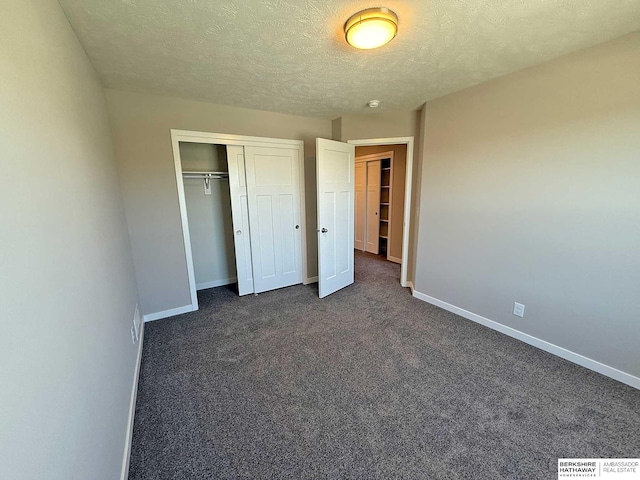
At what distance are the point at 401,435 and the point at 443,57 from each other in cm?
256

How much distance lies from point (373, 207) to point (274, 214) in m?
2.55

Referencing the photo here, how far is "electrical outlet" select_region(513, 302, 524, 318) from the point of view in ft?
7.68

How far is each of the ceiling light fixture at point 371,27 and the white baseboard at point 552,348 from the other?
262 centimetres

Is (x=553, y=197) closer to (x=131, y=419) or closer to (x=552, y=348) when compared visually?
(x=552, y=348)

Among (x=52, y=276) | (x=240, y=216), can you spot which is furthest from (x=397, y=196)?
(x=52, y=276)

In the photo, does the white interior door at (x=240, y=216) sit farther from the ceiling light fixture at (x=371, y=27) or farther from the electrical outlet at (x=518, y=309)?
the electrical outlet at (x=518, y=309)

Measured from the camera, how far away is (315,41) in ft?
5.57

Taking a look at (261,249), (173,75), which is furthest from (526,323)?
(173,75)

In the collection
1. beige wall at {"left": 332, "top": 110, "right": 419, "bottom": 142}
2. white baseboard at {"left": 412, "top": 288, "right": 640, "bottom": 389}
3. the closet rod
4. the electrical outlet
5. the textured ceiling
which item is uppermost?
the textured ceiling

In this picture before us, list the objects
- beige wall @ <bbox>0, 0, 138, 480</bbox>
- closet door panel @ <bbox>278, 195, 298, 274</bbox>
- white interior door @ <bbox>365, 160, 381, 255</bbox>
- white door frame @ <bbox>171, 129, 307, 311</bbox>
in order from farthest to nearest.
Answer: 1. white interior door @ <bbox>365, 160, 381, 255</bbox>
2. closet door panel @ <bbox>278, 195, 298, 274</bbox>
3. white door frame @ <bbox>171, 129, 307, 311</bbox>
4. beige wall @ <bbox>0, 0, 138, 480</bbox>

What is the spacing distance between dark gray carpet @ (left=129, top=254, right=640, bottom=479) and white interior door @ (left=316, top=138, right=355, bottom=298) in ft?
2.67

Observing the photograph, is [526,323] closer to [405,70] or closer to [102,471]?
[405,70]

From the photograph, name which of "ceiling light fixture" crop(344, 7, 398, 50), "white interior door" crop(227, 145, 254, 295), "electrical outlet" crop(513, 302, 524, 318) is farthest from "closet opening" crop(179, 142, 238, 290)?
"electrical outlet" crop(513, 302, 524, 318)

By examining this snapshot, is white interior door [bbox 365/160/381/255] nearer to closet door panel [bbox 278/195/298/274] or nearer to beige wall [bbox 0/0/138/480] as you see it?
closet door panel [bbox 278/195/298/274]
